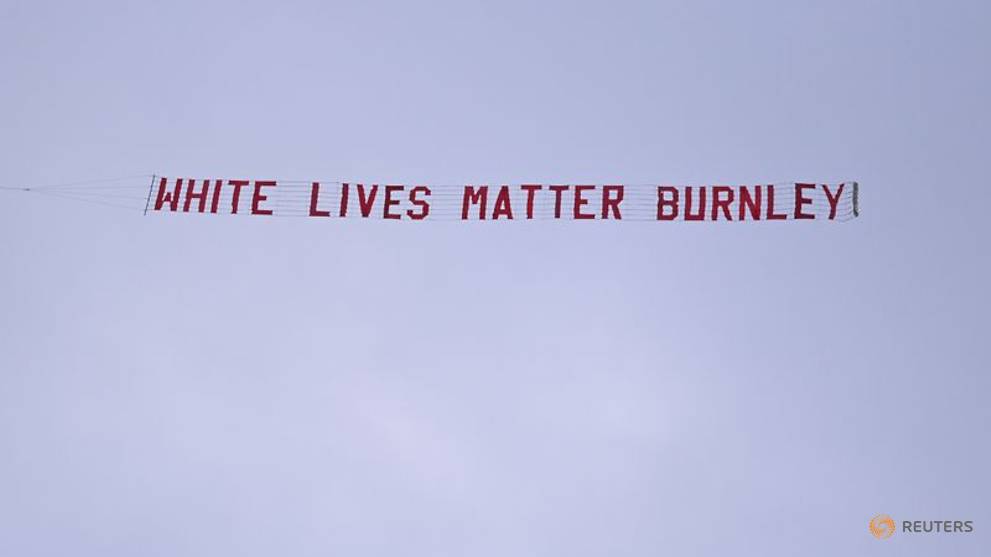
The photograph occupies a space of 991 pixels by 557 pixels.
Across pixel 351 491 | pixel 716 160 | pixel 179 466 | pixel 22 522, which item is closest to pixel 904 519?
pixel 716 160

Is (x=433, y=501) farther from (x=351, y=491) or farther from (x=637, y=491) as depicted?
(x=637, y=491)

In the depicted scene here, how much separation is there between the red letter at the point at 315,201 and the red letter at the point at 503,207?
1174 millimetres

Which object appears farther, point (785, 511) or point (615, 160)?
point (615, 160)

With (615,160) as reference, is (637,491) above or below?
below

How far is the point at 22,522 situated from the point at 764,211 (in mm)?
5293

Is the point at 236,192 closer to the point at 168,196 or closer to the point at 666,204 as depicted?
the point at 168,196

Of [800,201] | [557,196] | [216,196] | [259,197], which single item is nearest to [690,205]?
[800,201]

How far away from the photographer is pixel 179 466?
22.2 ft

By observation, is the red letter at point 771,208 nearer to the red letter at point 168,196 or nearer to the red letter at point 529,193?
the red letter at point 529,193

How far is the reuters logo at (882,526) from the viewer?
630 centimetres

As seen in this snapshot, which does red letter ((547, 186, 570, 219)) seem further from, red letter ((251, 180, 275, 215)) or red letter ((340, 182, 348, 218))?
red letter ((251, 180, 275, 215))

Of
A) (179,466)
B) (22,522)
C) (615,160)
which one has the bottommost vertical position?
(22,522)

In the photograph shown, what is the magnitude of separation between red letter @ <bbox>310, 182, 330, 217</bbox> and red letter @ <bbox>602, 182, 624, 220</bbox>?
6.27ft

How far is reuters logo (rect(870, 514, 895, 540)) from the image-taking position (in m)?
6.30
